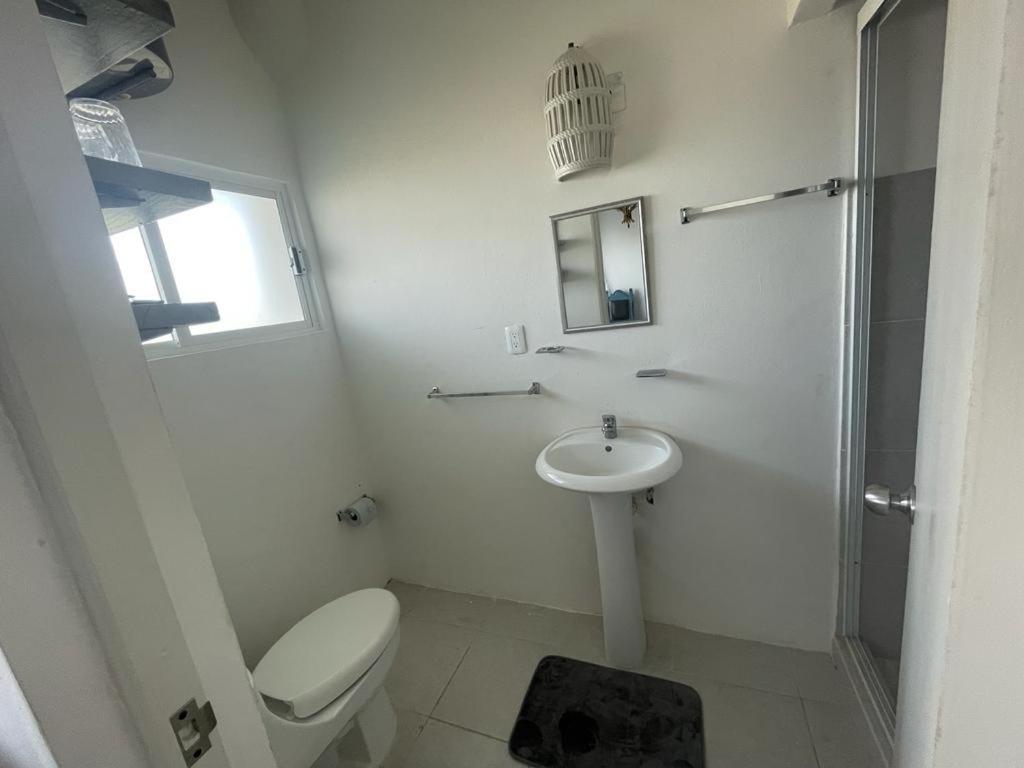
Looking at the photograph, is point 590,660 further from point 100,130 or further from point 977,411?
→ point 100,130

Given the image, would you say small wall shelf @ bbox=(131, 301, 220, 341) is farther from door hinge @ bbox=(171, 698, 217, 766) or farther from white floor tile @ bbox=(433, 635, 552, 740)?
white floor tile @ bbox=(433, 635, 552, 740)

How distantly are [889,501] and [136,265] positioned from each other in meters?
2.01

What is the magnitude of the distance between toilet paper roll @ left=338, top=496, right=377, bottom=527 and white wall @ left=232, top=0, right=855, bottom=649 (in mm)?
273

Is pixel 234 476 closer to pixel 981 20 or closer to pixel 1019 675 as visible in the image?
pixel 1019 675

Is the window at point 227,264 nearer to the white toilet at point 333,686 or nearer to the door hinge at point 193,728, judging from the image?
the white toilet at point 333,686

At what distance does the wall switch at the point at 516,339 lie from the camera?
1.55 metres

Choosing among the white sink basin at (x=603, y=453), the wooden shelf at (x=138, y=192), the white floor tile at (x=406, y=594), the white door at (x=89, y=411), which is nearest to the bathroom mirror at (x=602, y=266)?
the white sink basin at (x=603, y=453)

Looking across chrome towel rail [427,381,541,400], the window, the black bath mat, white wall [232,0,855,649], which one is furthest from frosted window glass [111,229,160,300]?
the black bath mat

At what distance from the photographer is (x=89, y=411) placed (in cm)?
36

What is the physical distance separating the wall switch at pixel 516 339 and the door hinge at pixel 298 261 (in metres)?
0.97

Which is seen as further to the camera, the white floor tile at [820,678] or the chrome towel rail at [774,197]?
the white floor tile at [820,678]

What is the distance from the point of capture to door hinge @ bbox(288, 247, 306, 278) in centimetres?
174

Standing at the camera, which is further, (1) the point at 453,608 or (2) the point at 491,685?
(1) the point at 453,608

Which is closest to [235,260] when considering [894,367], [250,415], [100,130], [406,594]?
[250,415]
